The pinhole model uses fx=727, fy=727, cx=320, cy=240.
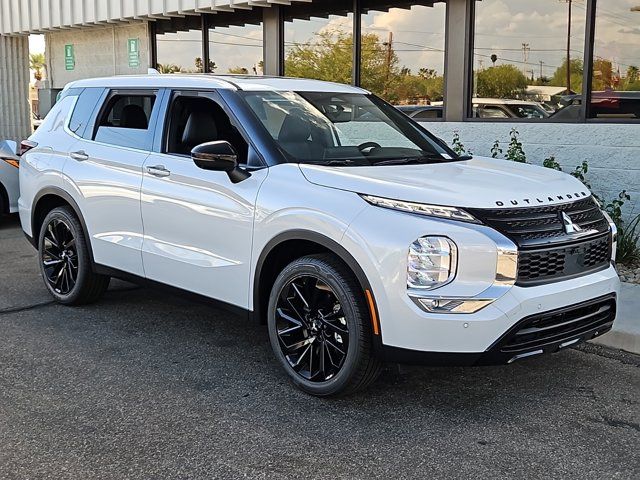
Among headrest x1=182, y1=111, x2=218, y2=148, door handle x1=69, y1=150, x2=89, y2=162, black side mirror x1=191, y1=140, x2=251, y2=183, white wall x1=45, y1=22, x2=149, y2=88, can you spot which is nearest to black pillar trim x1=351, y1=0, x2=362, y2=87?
white wall x1=45, y1=22, x2=149, y2=88

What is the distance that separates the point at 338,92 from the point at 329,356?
7.02 feet

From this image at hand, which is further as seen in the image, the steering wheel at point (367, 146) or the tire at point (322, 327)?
the steering wheel at point (367, 146)

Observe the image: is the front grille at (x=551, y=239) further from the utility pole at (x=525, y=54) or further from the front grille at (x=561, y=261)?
the utility pole at (x=525, y=54)

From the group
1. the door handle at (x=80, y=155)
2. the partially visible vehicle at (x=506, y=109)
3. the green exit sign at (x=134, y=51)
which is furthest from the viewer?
the green exit sign at (x=134, y=51)

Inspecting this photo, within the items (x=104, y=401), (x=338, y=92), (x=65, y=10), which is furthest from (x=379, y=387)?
(x=65, y=10)

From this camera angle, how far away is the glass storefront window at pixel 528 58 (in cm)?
830

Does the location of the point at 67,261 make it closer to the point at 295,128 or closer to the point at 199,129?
the point at 199,129

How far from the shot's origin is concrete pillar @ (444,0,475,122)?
30.0 feet

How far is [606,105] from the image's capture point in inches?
320

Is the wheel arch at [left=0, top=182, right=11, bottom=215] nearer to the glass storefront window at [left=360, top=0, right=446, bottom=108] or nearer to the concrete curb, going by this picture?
the glass storefront window at [left=360, top=0, right=446, bottom=108]

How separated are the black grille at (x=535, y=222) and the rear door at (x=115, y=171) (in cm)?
260

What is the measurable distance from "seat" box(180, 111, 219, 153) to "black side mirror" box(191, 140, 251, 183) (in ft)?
2.21

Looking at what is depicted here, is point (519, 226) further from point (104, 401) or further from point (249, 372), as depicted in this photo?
point (104, 401)

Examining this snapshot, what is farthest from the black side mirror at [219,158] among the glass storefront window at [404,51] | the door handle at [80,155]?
the glass storefront window at [404,51]
